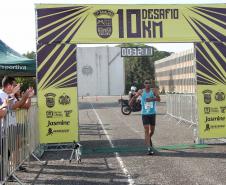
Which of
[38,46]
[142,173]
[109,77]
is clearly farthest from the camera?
[109,77]

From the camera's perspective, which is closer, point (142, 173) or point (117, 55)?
point (142, 173)

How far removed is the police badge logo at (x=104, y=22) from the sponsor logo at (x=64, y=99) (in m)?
2.04

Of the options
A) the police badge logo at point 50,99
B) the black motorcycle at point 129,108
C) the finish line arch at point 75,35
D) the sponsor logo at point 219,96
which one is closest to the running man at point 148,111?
the finish line arch at point 75,35

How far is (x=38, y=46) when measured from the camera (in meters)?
12.6

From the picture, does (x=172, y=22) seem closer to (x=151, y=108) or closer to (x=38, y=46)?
(x=151, y=108)

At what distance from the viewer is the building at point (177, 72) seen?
235 ft

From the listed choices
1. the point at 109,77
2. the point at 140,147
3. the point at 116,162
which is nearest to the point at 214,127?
the point at 140,147

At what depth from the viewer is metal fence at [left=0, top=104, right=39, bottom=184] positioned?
765 cm

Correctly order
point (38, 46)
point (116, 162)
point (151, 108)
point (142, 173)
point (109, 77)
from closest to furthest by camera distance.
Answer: point (142, 173) < point (116, 162) < point (151, 108) < point (38, 46) < point (109, 77)

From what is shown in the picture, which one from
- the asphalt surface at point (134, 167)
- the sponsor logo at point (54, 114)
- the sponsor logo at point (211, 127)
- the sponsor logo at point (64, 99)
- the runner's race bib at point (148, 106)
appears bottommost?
the asphalt surface at point (134, 167)

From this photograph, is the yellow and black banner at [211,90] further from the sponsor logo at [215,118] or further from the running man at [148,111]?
the running man at [148,111]

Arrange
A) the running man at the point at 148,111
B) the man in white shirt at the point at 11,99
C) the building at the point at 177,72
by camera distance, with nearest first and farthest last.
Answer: the man in white shirt at the point at 11,99 < the running man at the point at 148,111 < the building at the point at 177,72

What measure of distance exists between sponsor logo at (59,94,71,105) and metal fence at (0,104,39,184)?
4.31 ft

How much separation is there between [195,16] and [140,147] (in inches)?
168
